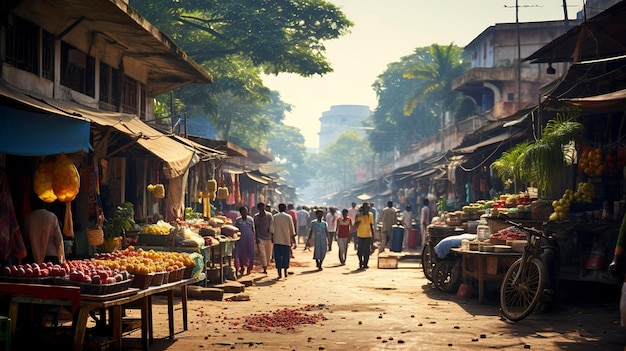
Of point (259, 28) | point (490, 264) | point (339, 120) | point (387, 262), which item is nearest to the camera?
point (490, 264)

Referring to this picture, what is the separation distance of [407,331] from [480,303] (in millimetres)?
3464

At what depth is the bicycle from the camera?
10.5 meters

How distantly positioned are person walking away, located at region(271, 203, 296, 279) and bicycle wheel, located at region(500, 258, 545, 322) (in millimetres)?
7977

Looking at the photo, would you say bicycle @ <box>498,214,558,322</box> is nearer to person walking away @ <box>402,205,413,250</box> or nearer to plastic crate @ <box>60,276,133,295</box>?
plastic crate @ <box>60,276,133,295</box>

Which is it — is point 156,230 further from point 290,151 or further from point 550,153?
point 290,151

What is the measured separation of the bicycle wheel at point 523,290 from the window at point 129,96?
1065 centimetres

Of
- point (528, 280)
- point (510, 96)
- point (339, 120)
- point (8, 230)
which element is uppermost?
point (339, 120)

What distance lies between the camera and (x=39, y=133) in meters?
9.45

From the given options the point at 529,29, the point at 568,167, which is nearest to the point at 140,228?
the point at 568,167

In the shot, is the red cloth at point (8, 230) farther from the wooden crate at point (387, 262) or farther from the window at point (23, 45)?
the wooden crate at point (387, 262)

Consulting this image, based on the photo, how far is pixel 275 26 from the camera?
101ft

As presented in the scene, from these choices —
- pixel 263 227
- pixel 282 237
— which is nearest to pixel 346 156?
pixel 263 227

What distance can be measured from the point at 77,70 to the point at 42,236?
234 inches

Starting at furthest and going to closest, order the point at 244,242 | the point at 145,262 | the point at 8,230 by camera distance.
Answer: the point at 244,242, the point at 8,230, the point at 145,262
